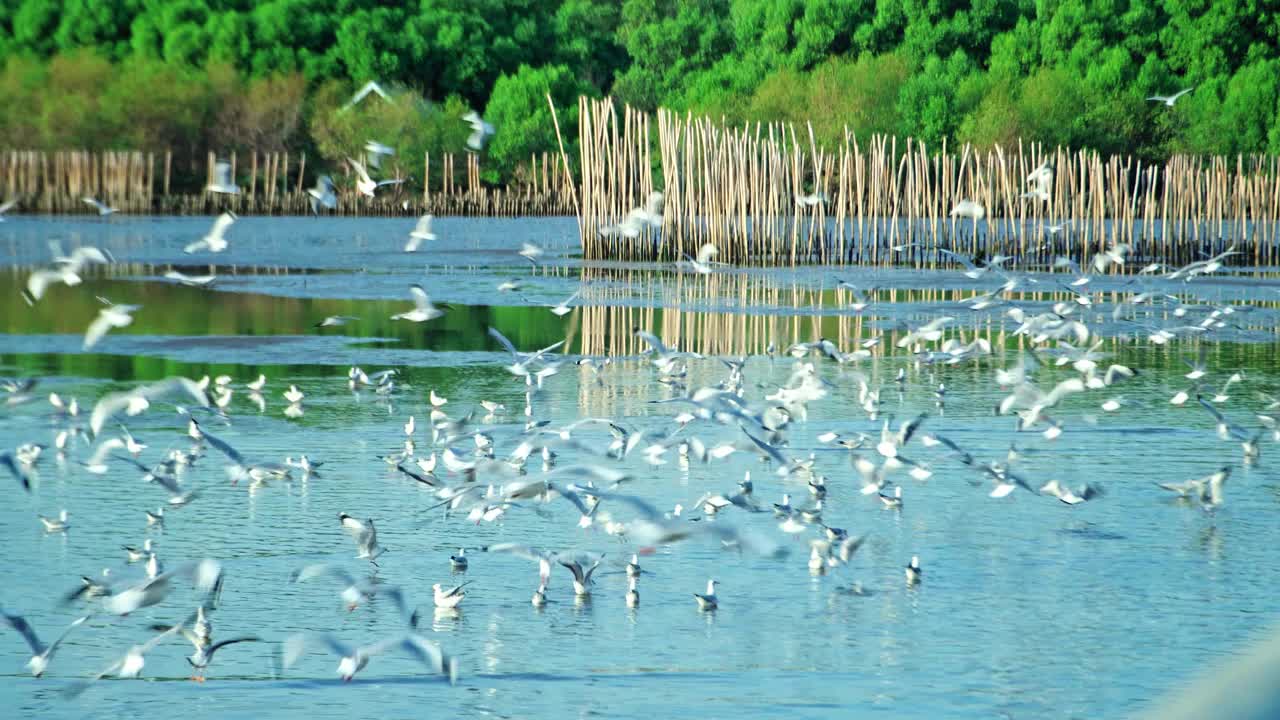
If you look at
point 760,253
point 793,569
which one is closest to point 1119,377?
point 793,569

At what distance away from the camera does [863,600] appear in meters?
6.07

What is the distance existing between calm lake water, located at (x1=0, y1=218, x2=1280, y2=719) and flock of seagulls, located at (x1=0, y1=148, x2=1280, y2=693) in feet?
0.17

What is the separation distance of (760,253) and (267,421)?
16.5 m

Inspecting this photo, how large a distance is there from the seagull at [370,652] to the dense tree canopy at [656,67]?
53407 mm

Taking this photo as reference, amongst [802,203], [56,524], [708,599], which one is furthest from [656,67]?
[708,599]

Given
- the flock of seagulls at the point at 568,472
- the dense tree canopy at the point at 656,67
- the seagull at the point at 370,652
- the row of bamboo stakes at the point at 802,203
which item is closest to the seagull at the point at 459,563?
the flock of seagulls at the point at 568,472

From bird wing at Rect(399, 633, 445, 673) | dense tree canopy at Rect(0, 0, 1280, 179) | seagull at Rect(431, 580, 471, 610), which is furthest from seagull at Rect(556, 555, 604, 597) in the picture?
dense tree canopy at Rect(0, 0, 1280, 179)

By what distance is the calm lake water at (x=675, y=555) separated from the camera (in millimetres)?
5020

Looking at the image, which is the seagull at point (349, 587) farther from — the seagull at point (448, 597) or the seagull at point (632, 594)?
the seagull at point (632, 594)

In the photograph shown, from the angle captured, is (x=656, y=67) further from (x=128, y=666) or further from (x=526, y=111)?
(x=128, y=666)

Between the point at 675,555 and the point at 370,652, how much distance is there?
7.97 ft

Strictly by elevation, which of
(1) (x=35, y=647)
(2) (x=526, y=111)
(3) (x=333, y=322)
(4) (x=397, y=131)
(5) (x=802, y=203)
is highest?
(2) (x=526, y=111)

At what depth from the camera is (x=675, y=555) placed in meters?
6.79

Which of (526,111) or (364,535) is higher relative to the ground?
(526,111)
